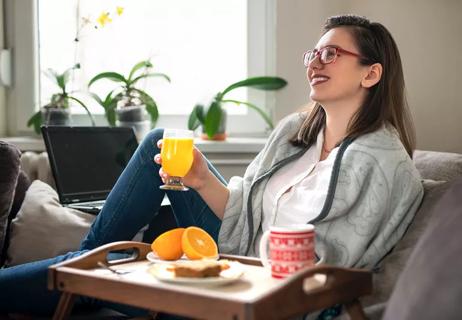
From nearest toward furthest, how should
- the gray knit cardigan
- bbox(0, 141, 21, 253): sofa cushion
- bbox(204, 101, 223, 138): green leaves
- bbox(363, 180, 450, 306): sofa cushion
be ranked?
1. bbox(363, 180, 450, 306): sofa cushion
2. the gray knit cardigan
3. bbox(0, 141, 21, 253): sofa cushion
4. bbox(204, 101, 223, 138): green leaves

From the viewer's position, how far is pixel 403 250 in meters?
1.67

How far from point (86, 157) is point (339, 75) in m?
1.07

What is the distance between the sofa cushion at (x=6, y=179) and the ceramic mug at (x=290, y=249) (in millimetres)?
1043

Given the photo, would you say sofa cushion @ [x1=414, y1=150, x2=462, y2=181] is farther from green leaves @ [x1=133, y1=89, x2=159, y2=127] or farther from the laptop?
green leaves @ [x1=133, y1=89, x2=159, y2=127]

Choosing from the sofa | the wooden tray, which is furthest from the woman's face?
the wooden tray

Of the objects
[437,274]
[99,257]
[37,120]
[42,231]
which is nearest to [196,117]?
[37,120]

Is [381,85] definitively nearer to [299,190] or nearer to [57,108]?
[299,190]

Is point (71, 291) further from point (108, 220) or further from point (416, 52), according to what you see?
point (416, 52)

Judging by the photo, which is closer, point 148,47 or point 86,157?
point 86,157

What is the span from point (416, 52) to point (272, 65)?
24.3 inches

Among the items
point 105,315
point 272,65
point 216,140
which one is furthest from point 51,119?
point 105,315

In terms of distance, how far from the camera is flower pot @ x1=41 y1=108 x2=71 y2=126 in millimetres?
2900

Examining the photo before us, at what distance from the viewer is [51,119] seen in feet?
9.53

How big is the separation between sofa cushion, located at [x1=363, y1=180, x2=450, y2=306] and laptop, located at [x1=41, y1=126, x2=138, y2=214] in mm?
1100
